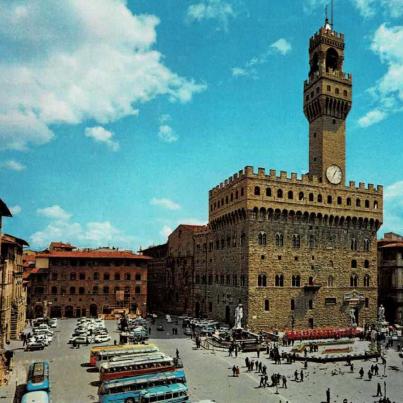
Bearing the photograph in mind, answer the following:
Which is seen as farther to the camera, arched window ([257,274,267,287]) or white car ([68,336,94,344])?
arched window ([257,274,267,287])

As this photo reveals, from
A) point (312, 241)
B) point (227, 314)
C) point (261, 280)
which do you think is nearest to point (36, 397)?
point (261, 280)

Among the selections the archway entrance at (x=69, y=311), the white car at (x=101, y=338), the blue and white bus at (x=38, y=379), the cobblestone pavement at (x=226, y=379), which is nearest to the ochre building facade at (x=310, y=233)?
the cobblestone pavement at (x=226, y=379)

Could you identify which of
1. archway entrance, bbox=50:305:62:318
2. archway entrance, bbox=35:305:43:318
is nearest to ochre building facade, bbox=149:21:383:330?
archway entrance, bbox=50:305:62:318

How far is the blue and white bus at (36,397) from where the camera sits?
22281mm

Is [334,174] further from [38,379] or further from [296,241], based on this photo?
[38,379]

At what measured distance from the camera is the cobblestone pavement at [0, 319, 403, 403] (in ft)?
90.1

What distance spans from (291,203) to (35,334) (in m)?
32.2

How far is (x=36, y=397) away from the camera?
74.1 feet

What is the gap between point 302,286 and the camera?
5319cm

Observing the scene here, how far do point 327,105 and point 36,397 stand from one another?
47.8m

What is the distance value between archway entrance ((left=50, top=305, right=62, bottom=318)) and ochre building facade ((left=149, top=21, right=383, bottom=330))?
21.8m

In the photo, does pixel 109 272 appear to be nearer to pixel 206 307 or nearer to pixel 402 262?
pixel 206 307

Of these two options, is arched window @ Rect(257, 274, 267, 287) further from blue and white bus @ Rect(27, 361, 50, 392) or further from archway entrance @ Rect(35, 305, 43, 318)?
archway entrance @ Rect(35, 305, 43, 318)

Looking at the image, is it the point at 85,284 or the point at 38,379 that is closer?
the point at 38,379
